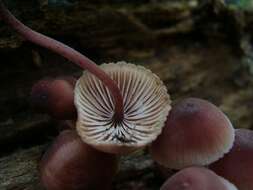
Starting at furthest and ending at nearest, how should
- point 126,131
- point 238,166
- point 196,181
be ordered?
point 238,166 → point 126,131 → point 196,181

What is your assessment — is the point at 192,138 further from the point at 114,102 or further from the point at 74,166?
the point at 74,166

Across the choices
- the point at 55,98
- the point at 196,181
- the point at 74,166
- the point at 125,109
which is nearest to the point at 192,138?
the point at 196,181

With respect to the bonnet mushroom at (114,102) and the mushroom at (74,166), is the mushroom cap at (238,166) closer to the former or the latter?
the bonnet mushroom at (114,102)

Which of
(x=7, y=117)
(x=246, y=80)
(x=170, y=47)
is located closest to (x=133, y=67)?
(x=7, y=117)

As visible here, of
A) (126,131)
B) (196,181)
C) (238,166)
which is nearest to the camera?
(196,181)

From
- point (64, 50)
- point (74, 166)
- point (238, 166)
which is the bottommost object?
point (238, 166)

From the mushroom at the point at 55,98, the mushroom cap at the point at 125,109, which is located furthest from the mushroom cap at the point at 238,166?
the mushroom at the point at 55,98

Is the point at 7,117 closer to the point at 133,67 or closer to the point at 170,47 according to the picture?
A: the point at 133,67

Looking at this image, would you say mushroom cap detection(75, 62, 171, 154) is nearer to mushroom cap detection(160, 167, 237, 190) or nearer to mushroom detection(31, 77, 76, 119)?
mushroom detection(31, 77, 76, 119)
